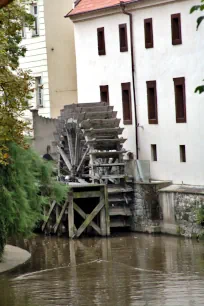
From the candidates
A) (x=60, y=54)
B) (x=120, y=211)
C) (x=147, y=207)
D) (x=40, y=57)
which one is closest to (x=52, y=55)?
(x=60, y=54)

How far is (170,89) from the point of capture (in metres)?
41.4

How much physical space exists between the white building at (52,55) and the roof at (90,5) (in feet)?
8.49

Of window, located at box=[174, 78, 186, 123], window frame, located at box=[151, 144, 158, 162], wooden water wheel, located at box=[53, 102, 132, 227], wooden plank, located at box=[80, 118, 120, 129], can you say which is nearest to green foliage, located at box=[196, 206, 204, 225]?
window, located at box=[174, 78, 186, 123]

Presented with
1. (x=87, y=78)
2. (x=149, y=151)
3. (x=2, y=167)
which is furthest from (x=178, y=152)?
(x=2, y=167)

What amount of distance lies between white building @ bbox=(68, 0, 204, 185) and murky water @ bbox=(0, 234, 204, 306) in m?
3.48

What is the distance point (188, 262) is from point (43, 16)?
19527 mm

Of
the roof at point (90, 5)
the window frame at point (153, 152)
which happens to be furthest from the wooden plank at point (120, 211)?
the roof at point (90, 5)

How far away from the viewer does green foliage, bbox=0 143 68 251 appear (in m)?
31.2

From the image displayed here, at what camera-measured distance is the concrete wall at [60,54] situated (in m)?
49.6

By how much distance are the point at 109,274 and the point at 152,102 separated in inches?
502

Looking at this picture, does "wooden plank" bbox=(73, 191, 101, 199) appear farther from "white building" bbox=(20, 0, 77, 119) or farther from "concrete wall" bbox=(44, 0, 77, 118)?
"concrete wall" bbox=(44, 0, 77, 118)

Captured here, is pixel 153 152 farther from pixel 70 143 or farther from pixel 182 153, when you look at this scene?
pixel 70 143

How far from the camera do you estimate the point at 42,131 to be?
48094mm

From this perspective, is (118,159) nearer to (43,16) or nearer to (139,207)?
(139,207)
